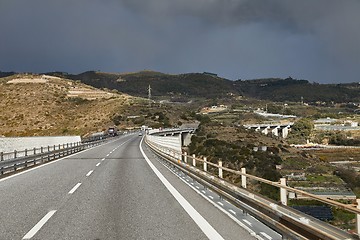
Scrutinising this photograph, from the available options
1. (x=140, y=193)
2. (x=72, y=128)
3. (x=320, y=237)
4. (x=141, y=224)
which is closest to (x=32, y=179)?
(x=140, y=193)

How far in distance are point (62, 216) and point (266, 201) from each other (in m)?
4.58

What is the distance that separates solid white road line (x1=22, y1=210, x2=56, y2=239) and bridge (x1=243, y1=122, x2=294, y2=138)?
140m

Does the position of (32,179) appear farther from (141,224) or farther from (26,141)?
(26,141)

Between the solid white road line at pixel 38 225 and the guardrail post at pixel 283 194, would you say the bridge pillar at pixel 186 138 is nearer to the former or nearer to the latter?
the solid white road line at pixel 38 225

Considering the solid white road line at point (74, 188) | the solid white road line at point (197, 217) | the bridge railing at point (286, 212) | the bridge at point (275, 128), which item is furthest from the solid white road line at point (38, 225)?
the bridge at point (275, 128)

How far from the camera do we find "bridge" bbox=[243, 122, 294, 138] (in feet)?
490

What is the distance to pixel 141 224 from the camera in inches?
338

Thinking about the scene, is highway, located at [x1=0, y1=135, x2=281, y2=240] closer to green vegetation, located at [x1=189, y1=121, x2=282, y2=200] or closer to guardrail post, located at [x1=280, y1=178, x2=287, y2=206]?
guardrail post, located at [x1=280, y1=178, x2=287, y2=206]

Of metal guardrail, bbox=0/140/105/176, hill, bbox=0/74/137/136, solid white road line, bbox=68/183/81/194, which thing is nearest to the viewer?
solid white road line, bbox=68/183/81/194

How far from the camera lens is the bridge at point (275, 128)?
5886 inches

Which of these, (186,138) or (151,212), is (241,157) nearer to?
(186,138)

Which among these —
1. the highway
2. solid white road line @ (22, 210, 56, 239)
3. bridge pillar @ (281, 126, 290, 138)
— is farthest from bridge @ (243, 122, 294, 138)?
solid white road line @ (22, 210, 56, 239)

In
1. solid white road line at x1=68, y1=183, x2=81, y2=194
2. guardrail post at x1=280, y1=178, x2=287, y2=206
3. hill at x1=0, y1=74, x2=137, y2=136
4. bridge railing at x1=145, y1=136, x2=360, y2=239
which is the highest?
hill at x1=0, y1=74, x2=137, y2=136

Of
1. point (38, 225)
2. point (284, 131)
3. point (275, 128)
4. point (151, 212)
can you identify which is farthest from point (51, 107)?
point (38, 225)
